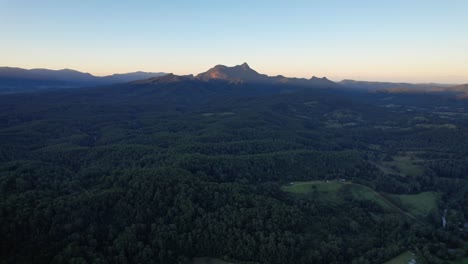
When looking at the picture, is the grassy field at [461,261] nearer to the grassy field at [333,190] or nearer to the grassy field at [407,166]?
the grassy field at [333,190]

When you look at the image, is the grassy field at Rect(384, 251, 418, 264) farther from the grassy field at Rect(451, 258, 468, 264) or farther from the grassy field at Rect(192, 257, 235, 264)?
the grassy field at Rect(192, 257, 235, 264)

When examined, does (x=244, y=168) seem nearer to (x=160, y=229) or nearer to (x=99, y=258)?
(x=160, y=229)

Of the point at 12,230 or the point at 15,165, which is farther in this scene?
the point at 15,165

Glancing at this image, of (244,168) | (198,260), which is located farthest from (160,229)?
(244,168)

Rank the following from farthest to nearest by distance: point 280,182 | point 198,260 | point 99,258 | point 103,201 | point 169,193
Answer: point 280,182 → point 169,193 → point 103,201 → point 198,260 → point 99,258

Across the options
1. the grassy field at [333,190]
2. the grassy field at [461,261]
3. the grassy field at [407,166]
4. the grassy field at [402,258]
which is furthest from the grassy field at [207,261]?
the grassy field at [407,166]

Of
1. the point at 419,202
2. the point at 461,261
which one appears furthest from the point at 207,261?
the point at 419,202

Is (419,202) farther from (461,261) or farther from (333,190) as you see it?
(461,261)

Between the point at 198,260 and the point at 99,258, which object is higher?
the point at 99,258
